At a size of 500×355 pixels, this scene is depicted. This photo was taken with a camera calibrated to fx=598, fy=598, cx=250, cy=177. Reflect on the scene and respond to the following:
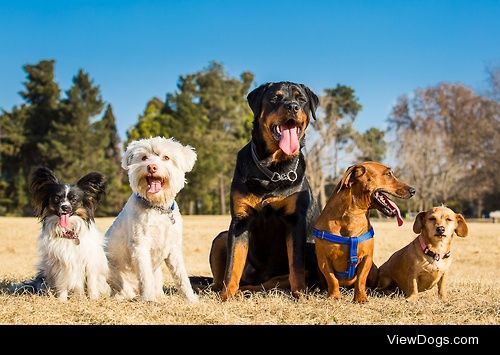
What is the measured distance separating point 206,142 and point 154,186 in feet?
115

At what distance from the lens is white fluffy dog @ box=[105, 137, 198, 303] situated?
18.6ft

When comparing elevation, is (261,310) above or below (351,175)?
below

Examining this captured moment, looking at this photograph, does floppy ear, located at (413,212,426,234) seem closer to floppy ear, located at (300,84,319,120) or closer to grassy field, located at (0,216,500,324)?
grassy field, located at (0,216,500,324)

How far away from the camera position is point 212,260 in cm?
642

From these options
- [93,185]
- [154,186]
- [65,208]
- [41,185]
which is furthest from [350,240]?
[41,185]

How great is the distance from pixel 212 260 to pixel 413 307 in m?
2.20

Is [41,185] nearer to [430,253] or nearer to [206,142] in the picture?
[430,253]

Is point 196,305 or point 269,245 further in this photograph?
point 269,245

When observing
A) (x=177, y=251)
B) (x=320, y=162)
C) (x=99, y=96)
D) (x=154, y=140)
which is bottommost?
(x=177, y=251)

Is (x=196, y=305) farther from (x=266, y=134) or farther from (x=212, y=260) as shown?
(x=266, y=134)

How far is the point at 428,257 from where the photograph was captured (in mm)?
6094

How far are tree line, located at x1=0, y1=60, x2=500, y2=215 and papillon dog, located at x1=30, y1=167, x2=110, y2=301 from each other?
3054cm
